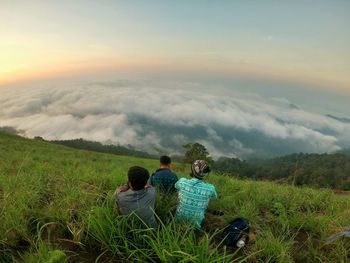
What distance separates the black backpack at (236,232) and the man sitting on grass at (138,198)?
1.16m

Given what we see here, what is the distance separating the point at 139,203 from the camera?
18.9 feet

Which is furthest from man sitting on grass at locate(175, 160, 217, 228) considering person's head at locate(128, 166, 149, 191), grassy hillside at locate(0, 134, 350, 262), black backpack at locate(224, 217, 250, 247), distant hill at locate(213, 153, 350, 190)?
distant hill at locate(213, 153, 350, 190)

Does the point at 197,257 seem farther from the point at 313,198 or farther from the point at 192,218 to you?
the point at 313,198

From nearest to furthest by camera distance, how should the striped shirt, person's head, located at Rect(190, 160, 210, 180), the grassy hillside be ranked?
the grassy hillside, the striped shirt, person's head, located at Rect(190, 160, 210, 180)

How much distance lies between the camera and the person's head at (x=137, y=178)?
5.79 meters

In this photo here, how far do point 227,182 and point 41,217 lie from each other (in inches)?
253

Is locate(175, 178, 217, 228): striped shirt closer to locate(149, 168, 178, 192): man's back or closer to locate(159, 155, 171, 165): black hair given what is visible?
locate(149, 168, 178, 192): man's back

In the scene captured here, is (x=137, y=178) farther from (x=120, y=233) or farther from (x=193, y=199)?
(x=193, y=199)

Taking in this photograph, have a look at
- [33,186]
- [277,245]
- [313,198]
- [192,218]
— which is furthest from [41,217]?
[313,198]

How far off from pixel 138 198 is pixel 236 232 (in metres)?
1.61

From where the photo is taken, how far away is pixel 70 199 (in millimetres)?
6113

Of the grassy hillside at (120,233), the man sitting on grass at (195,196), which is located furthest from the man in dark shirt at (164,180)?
the man sitting on grass at (195,196)

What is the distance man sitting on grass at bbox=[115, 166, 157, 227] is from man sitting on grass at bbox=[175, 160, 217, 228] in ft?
2.20

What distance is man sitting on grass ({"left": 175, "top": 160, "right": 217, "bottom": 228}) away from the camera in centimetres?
633
